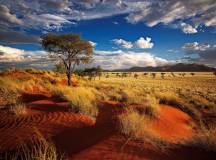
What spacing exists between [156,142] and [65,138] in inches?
114

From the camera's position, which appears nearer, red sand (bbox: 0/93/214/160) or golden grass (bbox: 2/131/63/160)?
golden grass (bbox: 2/131/63/160)

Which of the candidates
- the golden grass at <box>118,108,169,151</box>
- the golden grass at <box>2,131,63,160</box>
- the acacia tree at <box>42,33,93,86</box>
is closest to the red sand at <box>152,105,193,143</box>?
the golden grass at <box>118,108,169,151</box>

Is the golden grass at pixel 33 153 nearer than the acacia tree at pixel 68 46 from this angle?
Yes

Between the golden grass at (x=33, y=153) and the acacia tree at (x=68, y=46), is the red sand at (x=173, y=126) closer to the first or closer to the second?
the golden grass at (x=33, y=153)

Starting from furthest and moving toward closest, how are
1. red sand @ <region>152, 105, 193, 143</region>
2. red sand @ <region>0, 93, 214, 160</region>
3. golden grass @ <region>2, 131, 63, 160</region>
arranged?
red sand @ <region>152, 105, 193, 143</region>, red sand @ <region>0, 93, 214, 160</region>, golden grass @ <region>2, 131, 63, 160</region>

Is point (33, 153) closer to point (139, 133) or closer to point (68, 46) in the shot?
point (139, 133)

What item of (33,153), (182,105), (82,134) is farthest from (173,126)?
(33,153)

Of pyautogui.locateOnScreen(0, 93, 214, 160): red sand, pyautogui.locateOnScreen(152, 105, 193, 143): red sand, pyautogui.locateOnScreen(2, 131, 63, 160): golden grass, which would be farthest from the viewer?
pyautogui.locateOnScreen(152, 105, 193, 143): red sand

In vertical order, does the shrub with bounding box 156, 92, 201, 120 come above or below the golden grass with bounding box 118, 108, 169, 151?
below

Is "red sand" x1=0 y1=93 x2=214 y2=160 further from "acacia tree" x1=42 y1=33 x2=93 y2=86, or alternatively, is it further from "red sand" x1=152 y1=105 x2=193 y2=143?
"acacia tree" x1=42 y1=33 x2=93 y2=86

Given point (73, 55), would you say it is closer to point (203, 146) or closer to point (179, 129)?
point (179, 129)

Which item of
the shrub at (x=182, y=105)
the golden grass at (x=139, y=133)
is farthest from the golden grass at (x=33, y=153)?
the shrub at (x=182, y=105)

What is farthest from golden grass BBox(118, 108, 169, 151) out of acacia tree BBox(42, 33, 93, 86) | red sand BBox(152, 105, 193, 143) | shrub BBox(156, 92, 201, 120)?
acacia tree BBox(42, 33, 93, 86)

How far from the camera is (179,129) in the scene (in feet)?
33.8
